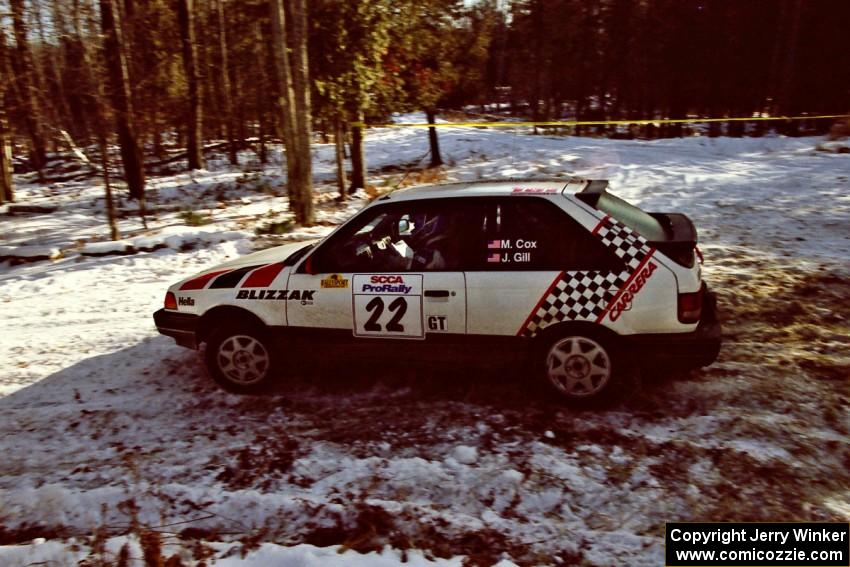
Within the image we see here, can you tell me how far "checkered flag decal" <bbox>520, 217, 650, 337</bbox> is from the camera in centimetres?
416

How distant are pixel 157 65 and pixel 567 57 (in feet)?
70.3

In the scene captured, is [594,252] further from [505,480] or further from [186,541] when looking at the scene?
[186,541]

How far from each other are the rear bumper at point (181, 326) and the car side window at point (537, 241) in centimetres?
261

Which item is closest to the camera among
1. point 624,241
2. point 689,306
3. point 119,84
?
point 689,306

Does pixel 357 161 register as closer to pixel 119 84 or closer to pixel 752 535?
pixel 119 84

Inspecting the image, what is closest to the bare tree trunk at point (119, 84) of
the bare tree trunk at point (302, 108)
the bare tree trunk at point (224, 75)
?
the bare tree trunk at point (302, 108)

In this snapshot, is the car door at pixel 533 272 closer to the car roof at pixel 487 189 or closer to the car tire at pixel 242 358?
the car roof at pixel 487 189

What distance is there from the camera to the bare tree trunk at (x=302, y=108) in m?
10.8

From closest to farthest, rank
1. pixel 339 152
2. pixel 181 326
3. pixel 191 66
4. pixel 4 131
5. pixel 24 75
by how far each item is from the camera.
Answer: pixel 181 326, pixel 24 75, pixel 4 131, pixel 339 152, pixel 191 66

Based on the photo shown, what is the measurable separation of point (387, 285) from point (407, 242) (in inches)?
21.2

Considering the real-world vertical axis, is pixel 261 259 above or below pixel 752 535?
above

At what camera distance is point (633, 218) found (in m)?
4.55

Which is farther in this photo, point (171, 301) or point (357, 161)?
point (357, 161)

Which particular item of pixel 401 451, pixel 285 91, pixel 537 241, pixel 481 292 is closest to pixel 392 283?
pixel 481 292
